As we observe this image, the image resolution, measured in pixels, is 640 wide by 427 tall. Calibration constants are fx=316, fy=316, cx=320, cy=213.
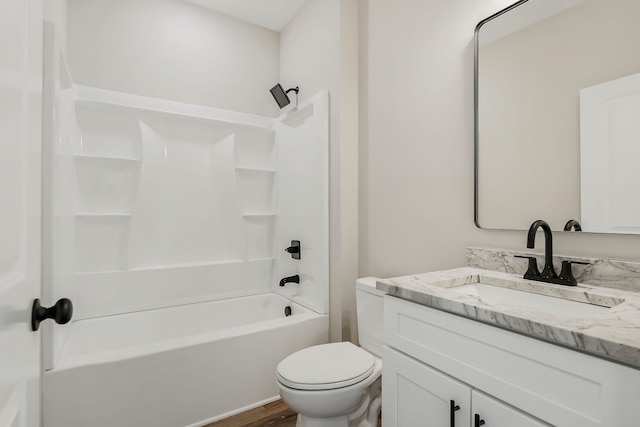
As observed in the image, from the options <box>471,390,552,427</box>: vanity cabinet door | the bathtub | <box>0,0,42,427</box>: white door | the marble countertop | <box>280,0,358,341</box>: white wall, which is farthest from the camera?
<box>280,0,358,341</box>: white wall

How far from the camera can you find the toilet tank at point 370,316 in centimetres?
168

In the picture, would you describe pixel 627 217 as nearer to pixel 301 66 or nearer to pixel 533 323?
pixel 533 323

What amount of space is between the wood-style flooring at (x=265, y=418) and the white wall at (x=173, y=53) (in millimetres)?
2263

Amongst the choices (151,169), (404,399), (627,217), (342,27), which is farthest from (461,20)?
(151,169)

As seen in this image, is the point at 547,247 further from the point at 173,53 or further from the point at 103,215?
the point at 173,53

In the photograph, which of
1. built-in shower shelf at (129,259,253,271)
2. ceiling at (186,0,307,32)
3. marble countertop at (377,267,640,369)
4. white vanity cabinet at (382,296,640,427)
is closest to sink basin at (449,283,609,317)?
→ marble countertop at (377,267,640,369)

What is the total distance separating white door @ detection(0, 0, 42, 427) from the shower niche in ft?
4.08

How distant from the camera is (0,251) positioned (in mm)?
514

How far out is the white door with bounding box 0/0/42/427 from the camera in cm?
53

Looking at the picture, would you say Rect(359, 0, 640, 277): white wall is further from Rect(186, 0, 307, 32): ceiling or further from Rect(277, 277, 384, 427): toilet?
Rect(186, 0, 307, 32): ceiling

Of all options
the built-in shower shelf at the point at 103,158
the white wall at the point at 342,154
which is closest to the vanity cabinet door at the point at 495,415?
the white wall at the point at 342,154

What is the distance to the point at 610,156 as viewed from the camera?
1.10 meters

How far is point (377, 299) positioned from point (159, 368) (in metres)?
1.20

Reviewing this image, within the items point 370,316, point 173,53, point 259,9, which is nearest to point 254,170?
point 173,53
